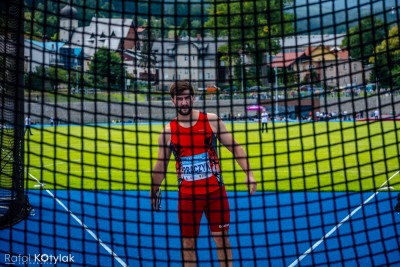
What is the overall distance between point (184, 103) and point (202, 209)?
0.67 metres

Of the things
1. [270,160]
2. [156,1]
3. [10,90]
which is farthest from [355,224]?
[270,160]

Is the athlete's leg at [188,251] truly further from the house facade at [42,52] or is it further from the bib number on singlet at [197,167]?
the house facade at [42,52]

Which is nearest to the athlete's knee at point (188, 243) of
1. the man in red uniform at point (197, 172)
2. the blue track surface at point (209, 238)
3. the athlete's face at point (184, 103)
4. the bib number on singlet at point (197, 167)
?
the man in red uniform at point (197, 172)

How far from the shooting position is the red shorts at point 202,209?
11.0ft

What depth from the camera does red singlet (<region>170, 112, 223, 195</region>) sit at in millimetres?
3379

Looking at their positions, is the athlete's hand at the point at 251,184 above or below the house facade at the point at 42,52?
below

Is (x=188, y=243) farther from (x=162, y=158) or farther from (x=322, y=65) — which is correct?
(x=322, y=65)

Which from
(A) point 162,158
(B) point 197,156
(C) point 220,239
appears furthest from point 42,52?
(C) point 220,239

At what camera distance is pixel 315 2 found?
115 inches

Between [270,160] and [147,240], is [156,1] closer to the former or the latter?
[147,240]

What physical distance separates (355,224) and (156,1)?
11.3 ft

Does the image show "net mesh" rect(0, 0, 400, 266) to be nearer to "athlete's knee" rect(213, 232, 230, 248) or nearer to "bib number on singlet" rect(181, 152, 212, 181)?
"athlete's knee" rect(213, 232, 230, 248)

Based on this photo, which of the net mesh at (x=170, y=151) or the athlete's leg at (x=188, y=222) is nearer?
the net mesh at (x=170, y=151)

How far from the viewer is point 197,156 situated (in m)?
3.39
